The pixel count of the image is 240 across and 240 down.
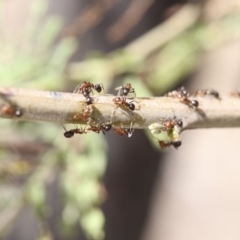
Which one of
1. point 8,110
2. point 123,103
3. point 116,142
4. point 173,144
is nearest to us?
point 8,110

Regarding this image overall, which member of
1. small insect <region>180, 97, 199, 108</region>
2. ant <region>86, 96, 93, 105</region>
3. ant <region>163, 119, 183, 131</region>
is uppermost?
small insect <region>180, 97, 199, 108</region>

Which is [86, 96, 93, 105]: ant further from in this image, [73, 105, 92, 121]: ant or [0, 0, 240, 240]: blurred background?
[0, 0, 240, 240]: blurred background

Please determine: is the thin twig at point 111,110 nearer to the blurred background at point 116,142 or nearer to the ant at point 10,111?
the ant at point 10,111

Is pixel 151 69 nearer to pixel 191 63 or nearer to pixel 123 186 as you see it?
pixel 191 63

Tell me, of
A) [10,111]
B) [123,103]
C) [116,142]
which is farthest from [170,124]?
[116,142]

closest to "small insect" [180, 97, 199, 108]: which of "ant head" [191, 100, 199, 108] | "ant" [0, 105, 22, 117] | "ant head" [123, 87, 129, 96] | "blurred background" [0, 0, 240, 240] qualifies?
"ant head" [191, 100, 199, 108]

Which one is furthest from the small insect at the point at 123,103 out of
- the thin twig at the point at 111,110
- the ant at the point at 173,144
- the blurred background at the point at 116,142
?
the blurred background at the point at 116,142

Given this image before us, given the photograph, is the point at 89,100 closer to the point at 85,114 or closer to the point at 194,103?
the point at 85,114
